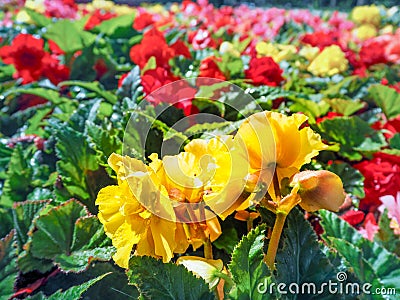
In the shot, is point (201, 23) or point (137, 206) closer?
point (137, 206)

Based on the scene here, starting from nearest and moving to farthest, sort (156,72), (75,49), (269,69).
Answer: (156,72) < (269,69) < (75,49)

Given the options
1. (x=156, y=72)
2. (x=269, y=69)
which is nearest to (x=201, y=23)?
(x=269, y=69)

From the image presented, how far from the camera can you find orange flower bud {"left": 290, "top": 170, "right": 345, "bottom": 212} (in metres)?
0.64

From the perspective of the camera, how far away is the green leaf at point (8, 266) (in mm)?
856

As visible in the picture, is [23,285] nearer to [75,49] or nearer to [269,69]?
[269,69]

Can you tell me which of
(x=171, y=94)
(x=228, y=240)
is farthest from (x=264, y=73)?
(x=228, y=240)

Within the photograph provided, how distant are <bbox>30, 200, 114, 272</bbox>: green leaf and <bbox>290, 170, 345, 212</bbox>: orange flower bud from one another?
392 mm

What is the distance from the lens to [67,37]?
2.02 metres

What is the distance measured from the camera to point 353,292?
729 mm

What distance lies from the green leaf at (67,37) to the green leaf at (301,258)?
1512mm

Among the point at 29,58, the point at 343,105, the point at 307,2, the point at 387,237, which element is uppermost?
the point at 29,58

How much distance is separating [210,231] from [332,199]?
0.18 meters

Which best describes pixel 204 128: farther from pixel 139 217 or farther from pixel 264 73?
pixel 264 73

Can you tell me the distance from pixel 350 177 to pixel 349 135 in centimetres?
12
